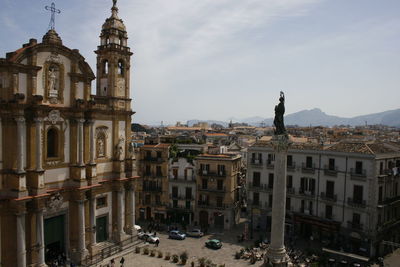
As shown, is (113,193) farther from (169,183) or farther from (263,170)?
(263,170)

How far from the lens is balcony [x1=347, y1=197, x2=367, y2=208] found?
1363 inches

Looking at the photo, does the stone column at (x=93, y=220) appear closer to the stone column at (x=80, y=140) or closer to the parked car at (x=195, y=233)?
the stone column at (x=80, y=140)

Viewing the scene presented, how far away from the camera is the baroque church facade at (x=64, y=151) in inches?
960

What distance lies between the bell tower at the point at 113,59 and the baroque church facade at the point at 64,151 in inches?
3.8

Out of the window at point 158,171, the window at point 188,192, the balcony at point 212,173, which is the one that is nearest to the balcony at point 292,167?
the balcony at point 212,173

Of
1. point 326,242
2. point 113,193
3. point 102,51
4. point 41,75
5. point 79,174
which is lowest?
point 326,242

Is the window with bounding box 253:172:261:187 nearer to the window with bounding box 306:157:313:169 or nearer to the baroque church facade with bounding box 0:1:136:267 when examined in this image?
the window with bounding box 306:157:313:169

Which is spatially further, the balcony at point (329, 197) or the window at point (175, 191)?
the window at point (175, 191)

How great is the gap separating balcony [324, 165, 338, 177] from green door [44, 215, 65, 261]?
26.6 metres

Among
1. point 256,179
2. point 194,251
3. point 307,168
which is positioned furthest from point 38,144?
point 307,168

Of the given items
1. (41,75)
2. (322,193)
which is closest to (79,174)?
(41,75)

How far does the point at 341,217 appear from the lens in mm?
36500

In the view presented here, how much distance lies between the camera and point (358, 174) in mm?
35062

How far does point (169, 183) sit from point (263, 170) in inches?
485
